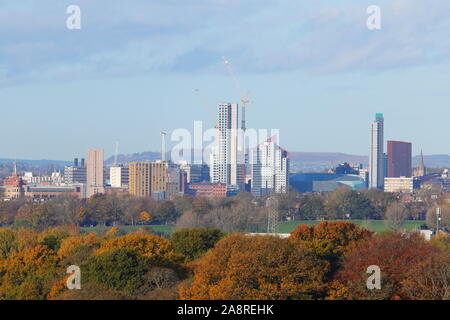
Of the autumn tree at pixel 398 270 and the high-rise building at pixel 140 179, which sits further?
the high-rise building at pixel 140 179

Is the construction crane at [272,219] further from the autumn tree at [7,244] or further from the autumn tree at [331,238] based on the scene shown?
the autumn tree at [7,244]

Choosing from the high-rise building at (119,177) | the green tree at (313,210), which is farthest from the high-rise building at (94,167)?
the green tree at (313,210)

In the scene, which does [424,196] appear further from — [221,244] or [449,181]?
[221,244]

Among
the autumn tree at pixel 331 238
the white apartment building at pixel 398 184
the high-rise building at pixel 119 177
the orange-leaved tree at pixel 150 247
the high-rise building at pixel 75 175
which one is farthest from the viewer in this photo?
the white apartment building at pixel 398 184

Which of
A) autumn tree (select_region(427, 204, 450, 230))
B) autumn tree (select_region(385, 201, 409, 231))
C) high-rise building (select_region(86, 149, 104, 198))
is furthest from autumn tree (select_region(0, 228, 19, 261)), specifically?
high-rise building (select_region(86, 149, 104, 198))
